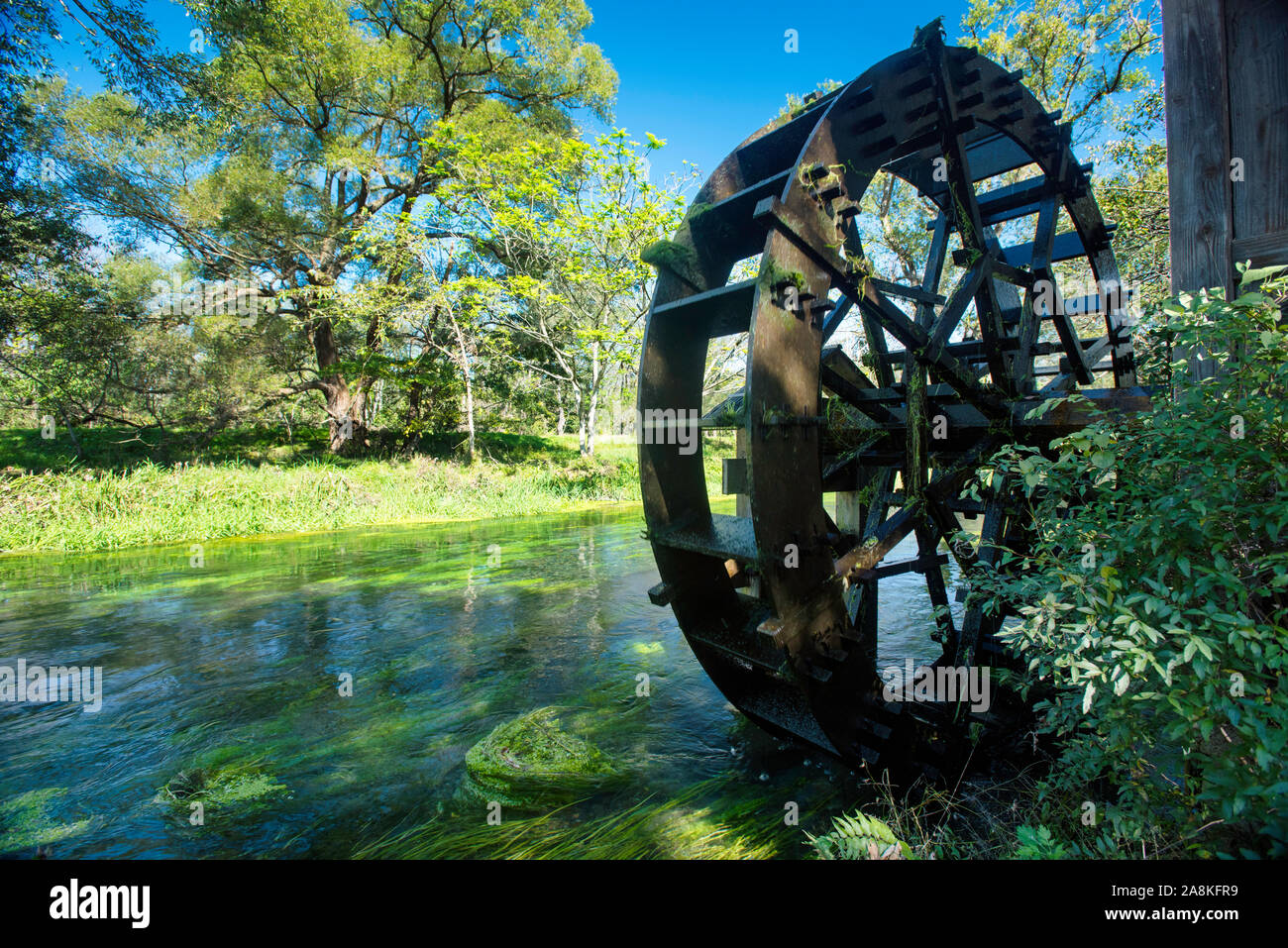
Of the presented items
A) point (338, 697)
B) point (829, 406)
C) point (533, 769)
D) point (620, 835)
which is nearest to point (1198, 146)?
point (829, 406)

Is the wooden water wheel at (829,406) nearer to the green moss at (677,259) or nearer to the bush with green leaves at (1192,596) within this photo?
the green moss at (677,259)

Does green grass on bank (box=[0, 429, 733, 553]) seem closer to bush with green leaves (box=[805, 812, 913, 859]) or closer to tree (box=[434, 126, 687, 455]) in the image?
tree (box=[434, 126, 687, 455])

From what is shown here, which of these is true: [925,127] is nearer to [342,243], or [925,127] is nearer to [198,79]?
[198,79]

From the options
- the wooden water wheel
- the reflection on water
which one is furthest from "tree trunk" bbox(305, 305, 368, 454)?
the wooden water wheel

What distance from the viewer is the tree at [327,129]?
48.2 feet

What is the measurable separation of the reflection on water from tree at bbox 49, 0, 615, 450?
10.5 metres

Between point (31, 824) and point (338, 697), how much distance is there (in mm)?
1763

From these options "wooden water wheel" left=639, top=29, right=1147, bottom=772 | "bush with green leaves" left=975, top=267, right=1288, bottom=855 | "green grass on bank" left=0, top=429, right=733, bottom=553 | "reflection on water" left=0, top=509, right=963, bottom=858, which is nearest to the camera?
"bush with green leaves" left=975, top=267, right=1288, bottom=855

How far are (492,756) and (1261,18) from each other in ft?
16.5

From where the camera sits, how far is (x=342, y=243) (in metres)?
18.3

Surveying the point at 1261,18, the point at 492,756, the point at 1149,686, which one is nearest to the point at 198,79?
the point at 492,756

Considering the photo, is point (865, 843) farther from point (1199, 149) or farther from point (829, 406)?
point (1199, 149)

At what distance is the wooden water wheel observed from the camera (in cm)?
304

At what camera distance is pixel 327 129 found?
17781mm
